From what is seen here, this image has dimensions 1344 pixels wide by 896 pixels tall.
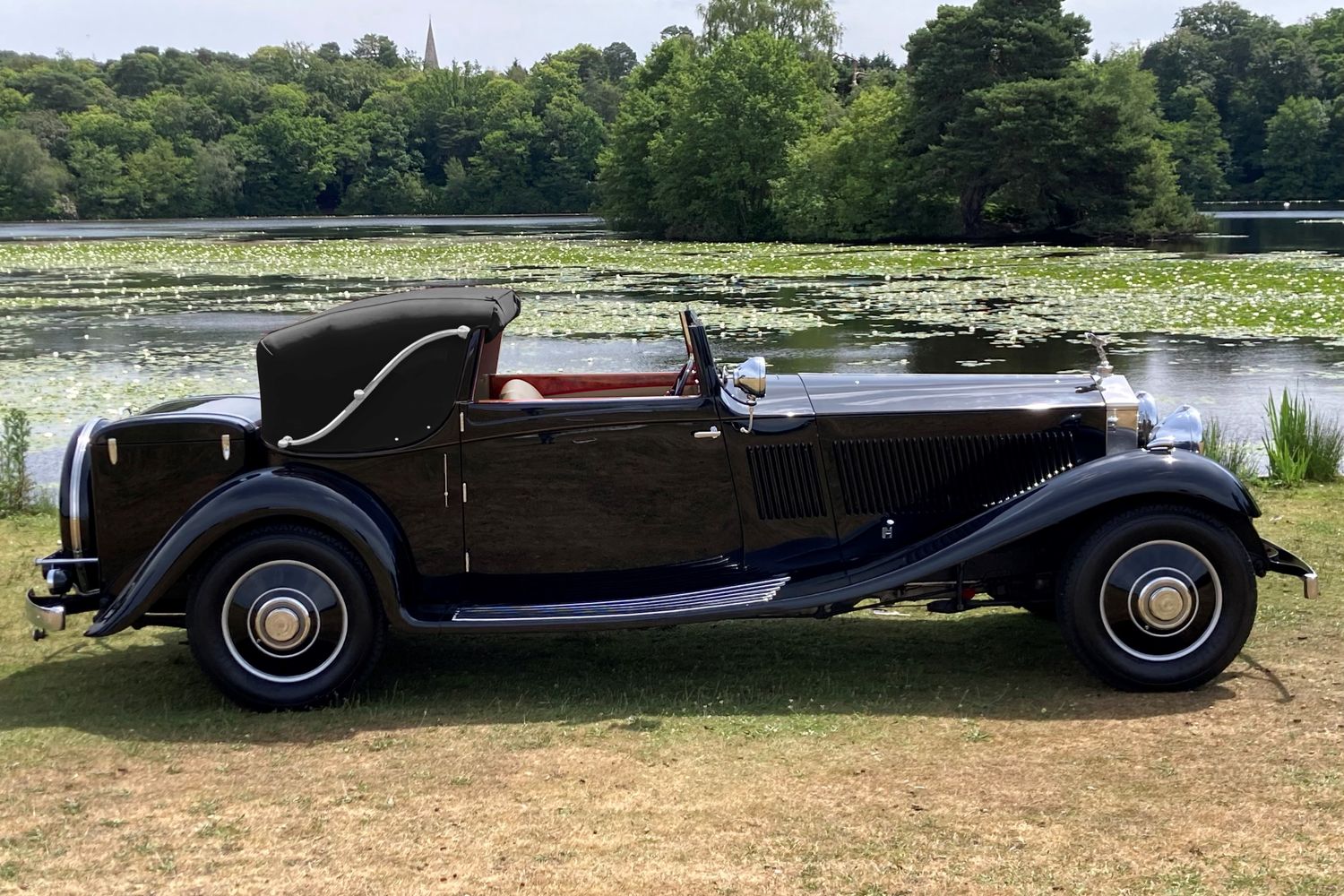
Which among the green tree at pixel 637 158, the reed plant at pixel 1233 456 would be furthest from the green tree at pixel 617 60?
the reed plant at pixel 1233 456

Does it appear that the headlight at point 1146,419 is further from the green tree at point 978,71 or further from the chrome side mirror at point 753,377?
the green tree at point 978,71

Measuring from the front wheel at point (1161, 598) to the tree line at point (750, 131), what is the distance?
5087cm

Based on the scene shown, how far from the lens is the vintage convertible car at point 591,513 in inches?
190

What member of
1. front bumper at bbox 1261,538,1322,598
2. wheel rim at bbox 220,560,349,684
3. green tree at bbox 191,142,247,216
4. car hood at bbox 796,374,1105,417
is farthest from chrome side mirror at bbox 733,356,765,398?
green tree at bbox 191,142,247,216

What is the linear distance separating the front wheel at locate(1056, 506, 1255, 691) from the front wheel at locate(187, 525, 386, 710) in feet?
9.12

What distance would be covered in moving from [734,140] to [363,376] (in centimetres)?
6116

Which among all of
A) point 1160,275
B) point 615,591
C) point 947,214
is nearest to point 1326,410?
point 615,591

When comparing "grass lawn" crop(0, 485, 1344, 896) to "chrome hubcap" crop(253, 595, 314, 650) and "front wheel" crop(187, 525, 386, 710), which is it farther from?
"chrome hubcap" crop(253, 595, 314, 650)

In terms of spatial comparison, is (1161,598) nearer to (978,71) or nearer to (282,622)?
(282,622)

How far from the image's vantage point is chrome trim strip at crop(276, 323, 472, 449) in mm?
4992

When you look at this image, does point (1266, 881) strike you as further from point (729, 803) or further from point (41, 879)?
point (41, 879)

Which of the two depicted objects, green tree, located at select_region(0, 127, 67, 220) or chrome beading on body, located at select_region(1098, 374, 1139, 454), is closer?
chrome beading on body, located at select_region(1098, 374, 1139, 454)

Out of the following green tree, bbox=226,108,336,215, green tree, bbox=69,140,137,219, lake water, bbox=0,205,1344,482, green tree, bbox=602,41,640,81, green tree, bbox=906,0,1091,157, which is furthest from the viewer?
green tree, bbox=602,41,640,81

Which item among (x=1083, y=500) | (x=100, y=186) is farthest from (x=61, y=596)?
(x=100, y=186)
